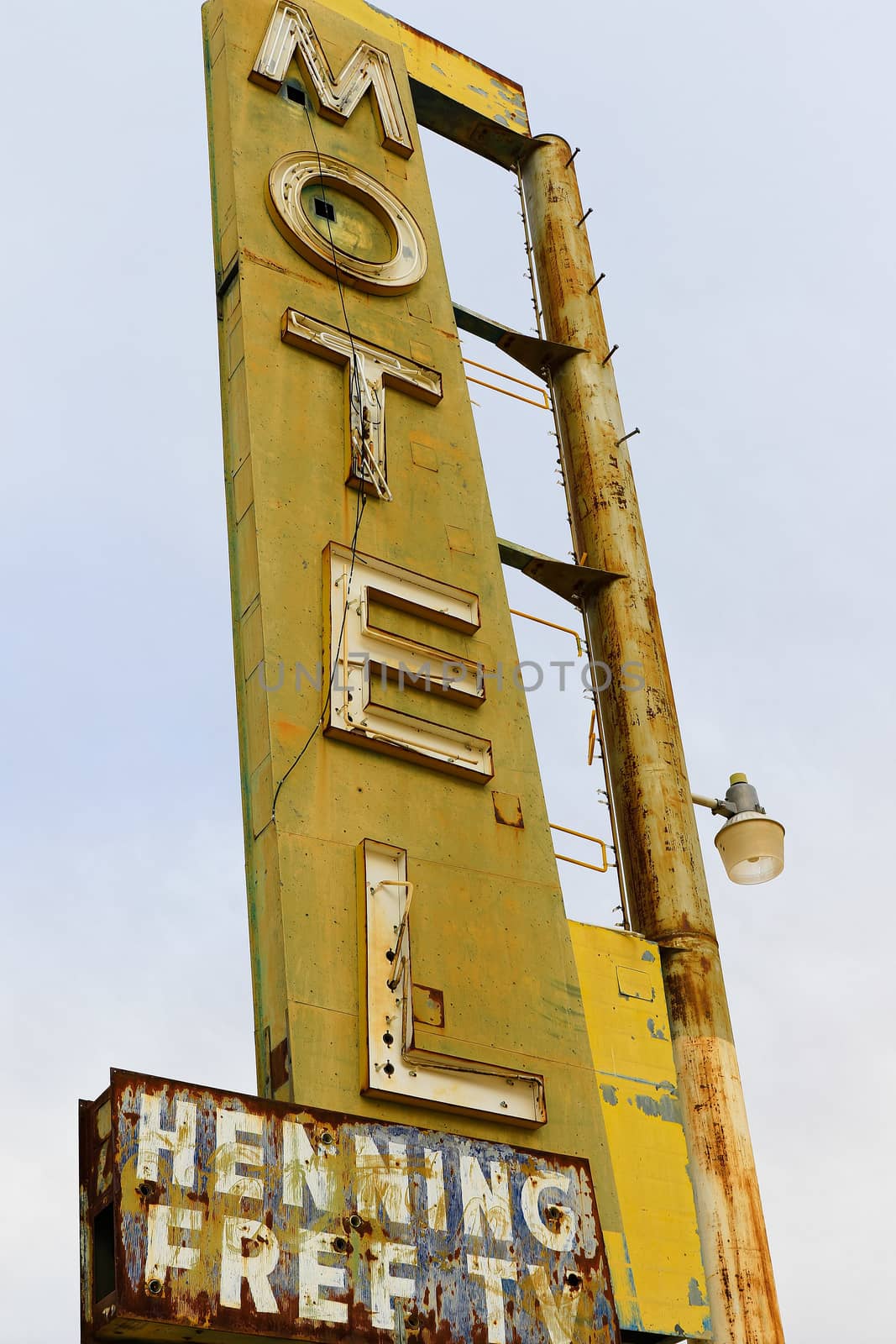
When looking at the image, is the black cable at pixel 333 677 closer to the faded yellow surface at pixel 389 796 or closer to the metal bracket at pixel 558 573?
the faded yellow surface at pixel 389 796

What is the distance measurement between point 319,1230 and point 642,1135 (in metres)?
3.69

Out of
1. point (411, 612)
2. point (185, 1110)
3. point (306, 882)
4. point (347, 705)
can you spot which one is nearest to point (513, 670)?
point (411, 612)

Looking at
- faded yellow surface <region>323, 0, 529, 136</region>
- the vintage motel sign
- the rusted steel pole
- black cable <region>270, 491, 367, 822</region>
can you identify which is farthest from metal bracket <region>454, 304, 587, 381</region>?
black cable <region>270, 491, 367, 822</region>

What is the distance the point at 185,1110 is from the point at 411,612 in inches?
166

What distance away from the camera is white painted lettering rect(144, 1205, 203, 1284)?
23.0ft

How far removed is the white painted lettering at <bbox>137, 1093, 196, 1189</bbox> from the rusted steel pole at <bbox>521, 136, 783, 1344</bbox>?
4490 millimetres

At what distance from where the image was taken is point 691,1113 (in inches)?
441

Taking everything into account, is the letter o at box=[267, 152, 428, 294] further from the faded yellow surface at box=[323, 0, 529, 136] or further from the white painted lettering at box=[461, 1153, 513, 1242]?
the white painted lettering at box=[461, 1153, 513, 1242]

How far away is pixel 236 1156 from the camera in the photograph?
24.6 feet

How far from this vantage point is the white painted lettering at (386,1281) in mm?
7578

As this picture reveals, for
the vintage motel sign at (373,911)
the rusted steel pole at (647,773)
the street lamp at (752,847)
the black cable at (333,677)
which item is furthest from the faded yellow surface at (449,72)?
the street lamp at (752,847)

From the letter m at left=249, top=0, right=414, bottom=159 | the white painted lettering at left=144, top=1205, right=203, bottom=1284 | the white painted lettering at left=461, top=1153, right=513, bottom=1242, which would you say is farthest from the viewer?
the letter m at left=249, top=0, right=414, bottom=159

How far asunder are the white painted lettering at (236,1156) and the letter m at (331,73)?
862 centimetres

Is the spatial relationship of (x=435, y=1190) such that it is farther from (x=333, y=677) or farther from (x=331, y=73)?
(x=331, y=73)
